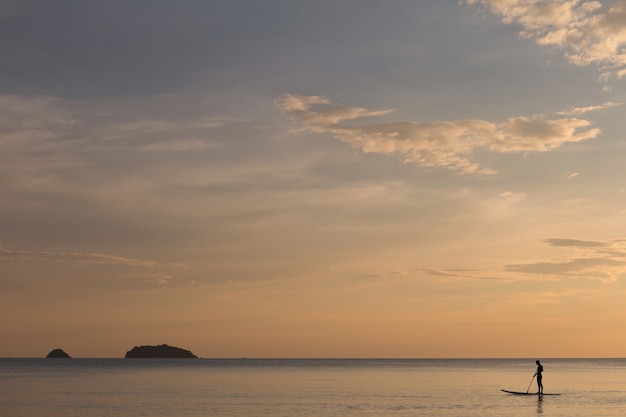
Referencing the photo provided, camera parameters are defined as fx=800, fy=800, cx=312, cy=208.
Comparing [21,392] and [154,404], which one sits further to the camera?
[21,392]

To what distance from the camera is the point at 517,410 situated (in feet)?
204

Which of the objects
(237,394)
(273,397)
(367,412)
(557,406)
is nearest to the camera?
(367,412)

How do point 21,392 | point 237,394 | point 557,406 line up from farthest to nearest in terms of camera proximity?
point 21,392, point 237,394, point 557,406

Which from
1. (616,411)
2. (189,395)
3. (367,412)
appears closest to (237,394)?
(189,395)

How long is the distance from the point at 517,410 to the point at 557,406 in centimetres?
673

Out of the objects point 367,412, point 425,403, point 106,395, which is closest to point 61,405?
point 106,395

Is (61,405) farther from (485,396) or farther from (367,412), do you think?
(485,396)

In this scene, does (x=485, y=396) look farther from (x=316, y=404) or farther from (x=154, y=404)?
(x=154, y=404)

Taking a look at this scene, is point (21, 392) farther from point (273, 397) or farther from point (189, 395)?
point (273, 397)

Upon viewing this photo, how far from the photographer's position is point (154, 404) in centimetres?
7025

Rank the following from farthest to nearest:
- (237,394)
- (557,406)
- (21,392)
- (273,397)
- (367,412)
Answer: (21,392) → (237,394) → (273,397) → (557,406) → (367,412)

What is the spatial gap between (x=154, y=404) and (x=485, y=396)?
33.8 meters

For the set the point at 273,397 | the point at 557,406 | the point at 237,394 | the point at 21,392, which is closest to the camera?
the point at 557,406

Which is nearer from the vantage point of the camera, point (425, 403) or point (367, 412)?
point (367, 412)
